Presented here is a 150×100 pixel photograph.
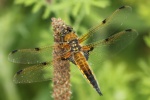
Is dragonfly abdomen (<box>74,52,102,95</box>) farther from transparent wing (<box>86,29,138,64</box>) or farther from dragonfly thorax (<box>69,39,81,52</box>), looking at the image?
transparent wing (<box>86,29,138,64</box>)

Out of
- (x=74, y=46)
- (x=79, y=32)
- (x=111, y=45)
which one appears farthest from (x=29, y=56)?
(x=79, y=32)

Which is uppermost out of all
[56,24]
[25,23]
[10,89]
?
[56,24]

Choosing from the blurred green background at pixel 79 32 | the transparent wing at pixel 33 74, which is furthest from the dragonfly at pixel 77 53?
the blurred green background at pixel 79 32

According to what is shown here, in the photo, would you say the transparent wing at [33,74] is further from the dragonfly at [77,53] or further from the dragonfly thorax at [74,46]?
the dragonfly thorax at [74,46]

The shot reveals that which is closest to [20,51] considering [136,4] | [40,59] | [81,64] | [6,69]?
[40,59]

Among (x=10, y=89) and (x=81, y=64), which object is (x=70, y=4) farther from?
(x=10, y=89)

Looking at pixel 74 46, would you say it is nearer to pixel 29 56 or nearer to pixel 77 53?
pixel 77 53

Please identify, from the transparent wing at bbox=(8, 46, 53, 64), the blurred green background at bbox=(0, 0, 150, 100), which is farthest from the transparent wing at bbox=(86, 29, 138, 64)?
the blurred green background at bbox=(0, 0, 150, 100)
